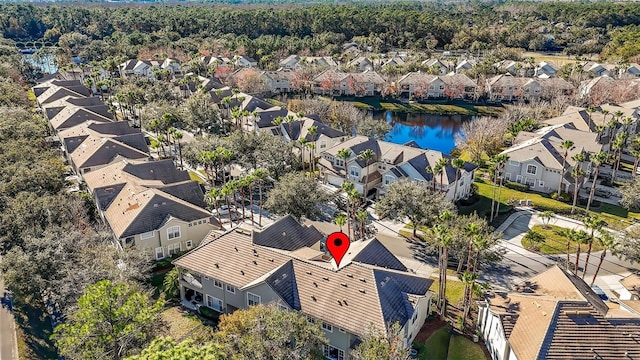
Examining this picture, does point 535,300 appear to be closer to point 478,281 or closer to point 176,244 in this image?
point 478,281

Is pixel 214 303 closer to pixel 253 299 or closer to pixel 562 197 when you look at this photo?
pixel 253 299

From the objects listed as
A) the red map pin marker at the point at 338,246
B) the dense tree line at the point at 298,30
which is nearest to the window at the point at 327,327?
the red map pin marker at the point at 338,246

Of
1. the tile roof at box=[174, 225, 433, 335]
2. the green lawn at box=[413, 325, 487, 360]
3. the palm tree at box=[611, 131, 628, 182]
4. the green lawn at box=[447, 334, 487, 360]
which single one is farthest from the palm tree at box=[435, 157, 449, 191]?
the palm tree at box=[611, 131, 628, 182]

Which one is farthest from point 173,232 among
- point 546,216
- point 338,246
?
point 546,216

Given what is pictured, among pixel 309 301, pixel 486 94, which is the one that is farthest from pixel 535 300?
pixel 486 94

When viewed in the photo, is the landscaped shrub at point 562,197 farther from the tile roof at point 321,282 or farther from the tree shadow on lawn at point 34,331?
the tree shadow on lawn at point 34,331

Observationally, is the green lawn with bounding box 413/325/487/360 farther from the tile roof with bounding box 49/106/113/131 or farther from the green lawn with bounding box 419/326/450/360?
the tile roof with bounding box 49/106/113/131

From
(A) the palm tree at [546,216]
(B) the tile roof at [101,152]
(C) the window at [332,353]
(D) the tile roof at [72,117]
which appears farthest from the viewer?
(D) the tile roof at [72,117]
